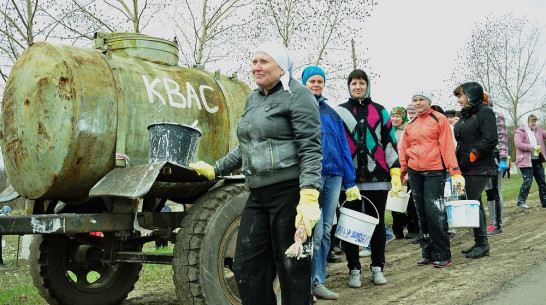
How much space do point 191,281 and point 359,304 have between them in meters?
1.51

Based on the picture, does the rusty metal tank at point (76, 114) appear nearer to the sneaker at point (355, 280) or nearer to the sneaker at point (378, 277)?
the sneaker at point (355, 280)

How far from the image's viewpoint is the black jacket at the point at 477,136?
20.7 feet

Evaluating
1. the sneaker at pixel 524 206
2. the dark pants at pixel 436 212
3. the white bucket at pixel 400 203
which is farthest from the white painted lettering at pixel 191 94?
the sneaker at pixel 524 206

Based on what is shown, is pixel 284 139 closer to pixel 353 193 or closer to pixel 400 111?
pixel 353 193

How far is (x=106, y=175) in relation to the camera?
4.15 meters

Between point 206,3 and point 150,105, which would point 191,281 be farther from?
point 206,3

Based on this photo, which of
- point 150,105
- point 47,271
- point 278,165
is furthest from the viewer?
point 47,271

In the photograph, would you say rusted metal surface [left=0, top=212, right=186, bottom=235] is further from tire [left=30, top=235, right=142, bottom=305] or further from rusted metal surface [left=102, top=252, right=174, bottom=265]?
tire [left=30, top=235, right=142, bottom=305]

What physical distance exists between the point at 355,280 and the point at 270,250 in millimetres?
2353

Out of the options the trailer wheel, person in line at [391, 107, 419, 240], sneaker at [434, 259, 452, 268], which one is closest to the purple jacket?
person in line at [391, 107, 419, 240]

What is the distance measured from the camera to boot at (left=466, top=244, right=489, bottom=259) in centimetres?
625

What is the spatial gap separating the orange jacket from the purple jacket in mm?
5913

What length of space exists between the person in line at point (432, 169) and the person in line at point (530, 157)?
591 centimetres

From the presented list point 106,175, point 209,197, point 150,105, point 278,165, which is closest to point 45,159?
point 106,175
